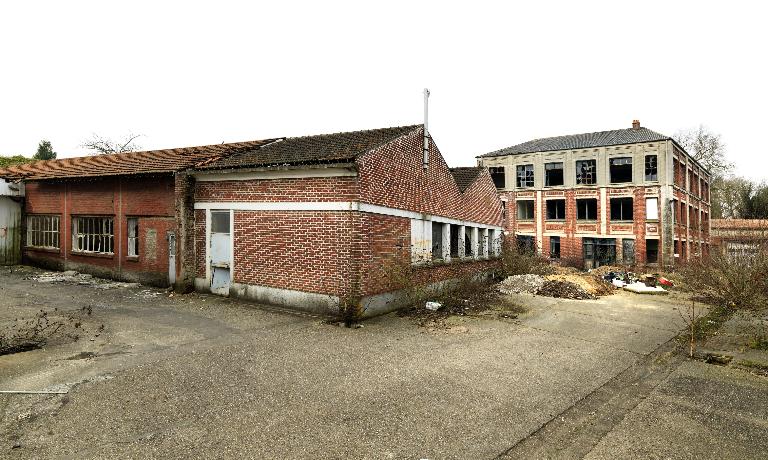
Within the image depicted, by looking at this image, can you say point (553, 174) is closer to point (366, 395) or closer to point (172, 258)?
point (172, 258)

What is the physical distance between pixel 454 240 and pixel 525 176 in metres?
22.9

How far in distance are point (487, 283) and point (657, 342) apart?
881cm

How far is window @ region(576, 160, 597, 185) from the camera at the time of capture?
32.7 meters

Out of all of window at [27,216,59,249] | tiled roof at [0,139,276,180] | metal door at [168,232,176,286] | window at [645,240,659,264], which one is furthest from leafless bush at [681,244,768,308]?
window at [27,216,59,249]

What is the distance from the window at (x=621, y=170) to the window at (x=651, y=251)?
4865 mm

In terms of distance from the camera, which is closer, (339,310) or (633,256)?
(339,310)

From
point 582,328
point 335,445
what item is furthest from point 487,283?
point 335,445

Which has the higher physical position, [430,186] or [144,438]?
[430,186]

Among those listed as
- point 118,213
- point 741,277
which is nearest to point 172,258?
point 118,213

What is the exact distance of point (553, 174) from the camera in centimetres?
3469

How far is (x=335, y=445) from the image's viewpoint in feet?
13.8

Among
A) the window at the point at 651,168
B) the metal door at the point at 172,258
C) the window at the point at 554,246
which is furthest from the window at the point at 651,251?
the metal door at the point at 172,258

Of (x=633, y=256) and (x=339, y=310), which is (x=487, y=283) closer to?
(x=339, y=310)

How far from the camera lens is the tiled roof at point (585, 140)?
31.3 m
